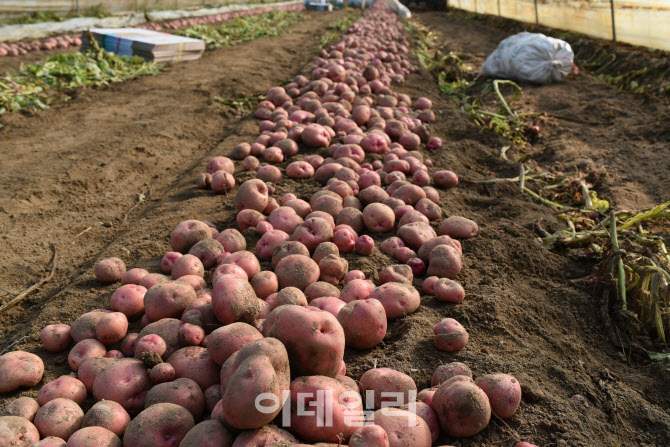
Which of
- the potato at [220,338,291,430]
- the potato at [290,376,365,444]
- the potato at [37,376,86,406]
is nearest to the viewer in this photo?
the potato at [220,338,291,430]

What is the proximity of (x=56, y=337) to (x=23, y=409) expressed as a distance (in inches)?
24.8

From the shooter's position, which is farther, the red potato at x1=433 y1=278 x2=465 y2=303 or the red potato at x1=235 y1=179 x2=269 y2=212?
the red potato at x1=235 y1=179 x2=269 y2=212

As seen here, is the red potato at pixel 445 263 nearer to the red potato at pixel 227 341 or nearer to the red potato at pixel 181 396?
the red potato at pixel 227 341

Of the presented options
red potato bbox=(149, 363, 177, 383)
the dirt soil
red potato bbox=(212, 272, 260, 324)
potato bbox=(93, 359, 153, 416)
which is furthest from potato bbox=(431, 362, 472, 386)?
potato bbox=(93, 359, 153, 416)

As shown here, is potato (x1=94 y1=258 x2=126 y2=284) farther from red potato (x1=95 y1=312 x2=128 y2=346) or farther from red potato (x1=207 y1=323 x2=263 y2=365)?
red potato (x1=207 y1=323 x2=263 y2=365)

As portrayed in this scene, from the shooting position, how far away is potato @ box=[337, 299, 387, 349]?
2547 millimetres

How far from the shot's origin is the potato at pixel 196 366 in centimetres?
227

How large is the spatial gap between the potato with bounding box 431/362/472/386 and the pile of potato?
1 centimetres

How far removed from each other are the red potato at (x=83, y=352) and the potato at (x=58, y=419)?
0.39 meters

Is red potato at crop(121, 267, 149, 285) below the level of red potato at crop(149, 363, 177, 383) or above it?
above

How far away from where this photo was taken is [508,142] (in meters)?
6.36

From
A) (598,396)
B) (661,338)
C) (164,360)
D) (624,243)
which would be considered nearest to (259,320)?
(164,360)

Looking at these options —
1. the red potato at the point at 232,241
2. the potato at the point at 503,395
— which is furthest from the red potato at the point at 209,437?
the red potato at the point at 232,241

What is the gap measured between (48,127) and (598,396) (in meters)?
7.18
